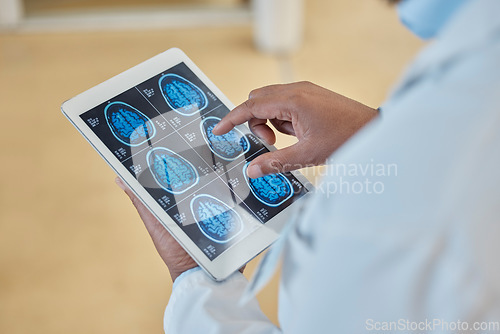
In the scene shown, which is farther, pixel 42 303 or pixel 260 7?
pixel 260 7

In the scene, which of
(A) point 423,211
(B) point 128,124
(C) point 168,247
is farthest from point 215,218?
(A) point 423,211

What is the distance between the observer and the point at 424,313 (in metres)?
0.50

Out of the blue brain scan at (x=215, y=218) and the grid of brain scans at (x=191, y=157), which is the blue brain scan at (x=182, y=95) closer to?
the grid of brain scans at (x=191, y=157)

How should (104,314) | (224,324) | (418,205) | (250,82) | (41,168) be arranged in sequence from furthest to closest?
1. (250,82)
2. (41,168)
3. (104,314)
4. (224,324)
5. (418,205)

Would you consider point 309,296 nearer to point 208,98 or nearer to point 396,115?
point 396,115

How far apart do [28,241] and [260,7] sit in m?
1.05

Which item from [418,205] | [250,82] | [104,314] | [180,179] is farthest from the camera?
[250,82]

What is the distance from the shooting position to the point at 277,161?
2.65 feet

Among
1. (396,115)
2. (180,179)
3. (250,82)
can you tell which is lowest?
(396,115)

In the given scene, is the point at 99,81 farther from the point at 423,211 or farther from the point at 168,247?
the point at 423,211

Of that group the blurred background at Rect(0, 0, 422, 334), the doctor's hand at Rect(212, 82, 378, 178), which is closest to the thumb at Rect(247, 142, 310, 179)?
the doctor's hand at Rect(212, 82, 378, 178)

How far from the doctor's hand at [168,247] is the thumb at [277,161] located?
0.13m

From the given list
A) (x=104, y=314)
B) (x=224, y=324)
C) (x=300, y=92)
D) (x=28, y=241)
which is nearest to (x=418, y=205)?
(x=224, y=324)

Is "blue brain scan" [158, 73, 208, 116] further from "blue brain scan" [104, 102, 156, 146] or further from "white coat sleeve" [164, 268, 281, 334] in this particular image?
"white coat sleeve" [164, 268, 281, 334]
